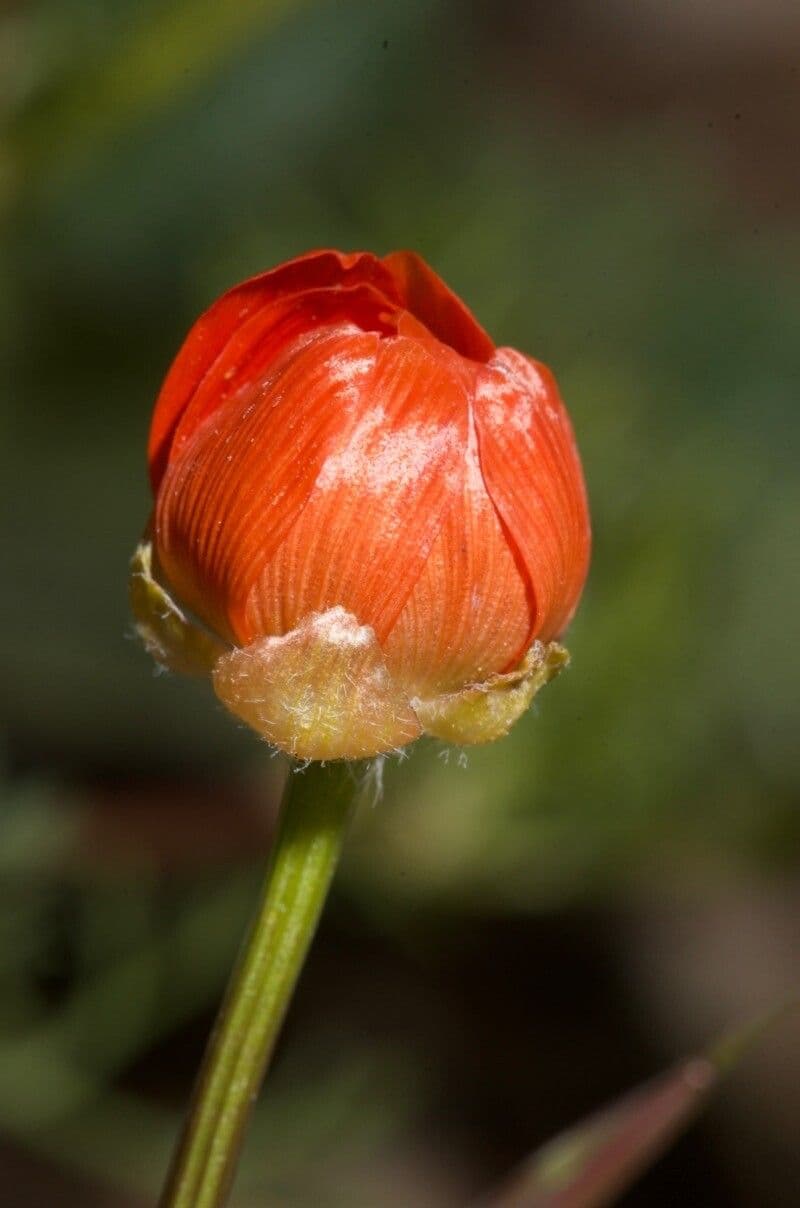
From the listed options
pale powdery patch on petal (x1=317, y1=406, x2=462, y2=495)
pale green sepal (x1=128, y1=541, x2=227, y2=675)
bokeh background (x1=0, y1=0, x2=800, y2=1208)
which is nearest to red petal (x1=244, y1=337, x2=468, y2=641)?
pale powdery patch on petal (x1=317, y1=406, x2=462, y2=495)

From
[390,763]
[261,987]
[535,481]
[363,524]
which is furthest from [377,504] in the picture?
[390,763]

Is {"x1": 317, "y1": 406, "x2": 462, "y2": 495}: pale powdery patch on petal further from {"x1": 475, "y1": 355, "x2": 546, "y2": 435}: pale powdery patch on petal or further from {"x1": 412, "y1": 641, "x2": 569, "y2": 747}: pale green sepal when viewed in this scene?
{"x1": 412, "y1": 641, "x2": 569, "y2": 747}: pale green sepal

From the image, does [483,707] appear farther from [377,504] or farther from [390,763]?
[390,763]

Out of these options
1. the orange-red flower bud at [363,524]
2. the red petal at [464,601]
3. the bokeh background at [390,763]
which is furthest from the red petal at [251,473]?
the bokeh background at [390,763]

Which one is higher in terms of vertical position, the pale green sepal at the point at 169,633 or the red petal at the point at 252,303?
the red petal at the point at 252,303

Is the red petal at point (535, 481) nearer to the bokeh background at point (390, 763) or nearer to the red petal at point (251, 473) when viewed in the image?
the red petal at point (251, 473)

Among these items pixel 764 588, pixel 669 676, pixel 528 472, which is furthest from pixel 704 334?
pixel 528 472

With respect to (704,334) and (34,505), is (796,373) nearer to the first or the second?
(704,334)
